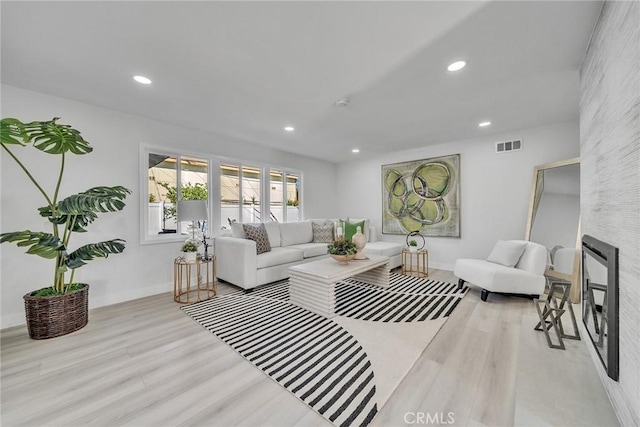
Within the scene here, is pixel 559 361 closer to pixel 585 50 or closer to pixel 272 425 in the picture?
pixel 272 425

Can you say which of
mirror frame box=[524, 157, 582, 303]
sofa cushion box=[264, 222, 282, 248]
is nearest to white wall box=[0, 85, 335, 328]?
sofa cushion box=[264, 222, 282, 248]

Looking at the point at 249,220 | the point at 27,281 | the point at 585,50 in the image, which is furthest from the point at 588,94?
the point at 27,281

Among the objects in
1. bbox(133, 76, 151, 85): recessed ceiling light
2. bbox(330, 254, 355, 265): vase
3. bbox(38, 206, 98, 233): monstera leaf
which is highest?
bbox(133, 76, 151, 85): recessed ceiling light

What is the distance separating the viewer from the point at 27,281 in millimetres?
2559

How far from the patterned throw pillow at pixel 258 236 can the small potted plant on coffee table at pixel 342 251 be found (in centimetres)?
132

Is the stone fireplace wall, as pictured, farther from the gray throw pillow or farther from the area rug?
the gray throw pillow

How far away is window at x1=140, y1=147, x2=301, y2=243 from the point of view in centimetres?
348

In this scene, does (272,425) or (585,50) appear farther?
(585,50)

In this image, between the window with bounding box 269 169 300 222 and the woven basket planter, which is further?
the window with bounding box 269 169 300 222

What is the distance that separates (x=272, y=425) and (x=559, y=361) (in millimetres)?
2028

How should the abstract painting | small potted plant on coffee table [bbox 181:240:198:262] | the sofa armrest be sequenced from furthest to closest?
the abstract painting → the sofa armrest → small potted plant on coffee table [bbox 181:240:198:262]

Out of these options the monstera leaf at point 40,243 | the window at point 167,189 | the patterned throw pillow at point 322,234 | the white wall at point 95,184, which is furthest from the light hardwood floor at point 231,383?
the patterned throw pillow at point 322,234

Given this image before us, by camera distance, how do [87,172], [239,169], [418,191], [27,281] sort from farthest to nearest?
[418,191]
[239,169]
[87,172]
[27,281]

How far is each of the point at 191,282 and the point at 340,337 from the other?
256 cm
